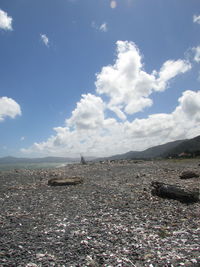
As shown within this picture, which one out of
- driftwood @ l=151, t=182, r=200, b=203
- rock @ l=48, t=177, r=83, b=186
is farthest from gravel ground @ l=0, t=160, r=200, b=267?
rock @ l=48, t=177, r=83, b=186

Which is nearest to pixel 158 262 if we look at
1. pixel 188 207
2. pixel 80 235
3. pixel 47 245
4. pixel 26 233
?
pixel 80 235

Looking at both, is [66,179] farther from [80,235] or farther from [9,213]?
[80,235]

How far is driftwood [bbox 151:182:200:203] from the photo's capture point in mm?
15430

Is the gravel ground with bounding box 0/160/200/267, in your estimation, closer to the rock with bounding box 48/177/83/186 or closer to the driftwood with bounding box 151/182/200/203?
the driftwood with bounding box 151/182/200/203

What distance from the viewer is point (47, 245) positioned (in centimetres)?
893

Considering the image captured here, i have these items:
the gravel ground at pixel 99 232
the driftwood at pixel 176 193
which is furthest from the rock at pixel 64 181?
the driftwood at pixel 176 193

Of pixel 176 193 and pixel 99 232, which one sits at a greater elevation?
pixel 176 193

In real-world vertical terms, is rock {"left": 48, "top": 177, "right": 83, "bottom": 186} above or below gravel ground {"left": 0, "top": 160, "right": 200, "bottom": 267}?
above

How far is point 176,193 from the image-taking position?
1606cm

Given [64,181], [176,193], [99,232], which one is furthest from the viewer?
[64,181]

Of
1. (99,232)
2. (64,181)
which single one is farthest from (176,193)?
(64,181)

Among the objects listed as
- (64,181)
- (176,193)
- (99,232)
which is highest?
(64,181)

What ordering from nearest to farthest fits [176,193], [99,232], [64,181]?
1. [99,232]
2. [176,193]
3. [64,181]

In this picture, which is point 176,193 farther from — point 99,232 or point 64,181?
point 64,181
